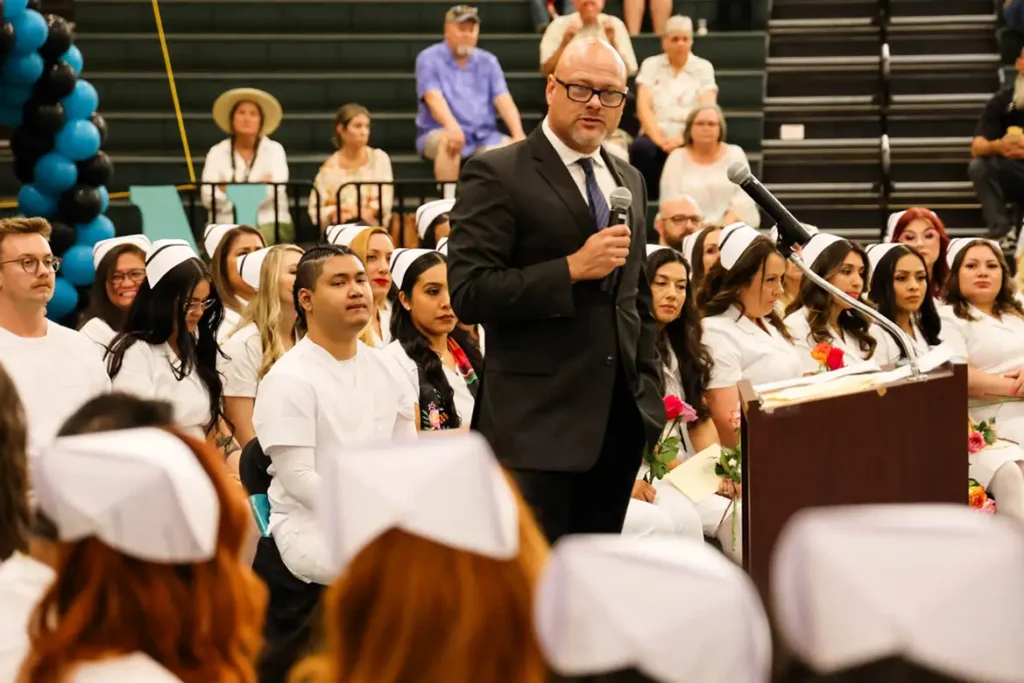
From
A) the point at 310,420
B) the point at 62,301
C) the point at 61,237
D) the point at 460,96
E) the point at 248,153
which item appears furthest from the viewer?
the point at 460,96

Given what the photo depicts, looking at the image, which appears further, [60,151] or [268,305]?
[60,151]

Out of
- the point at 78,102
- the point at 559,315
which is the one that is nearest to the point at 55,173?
the point at 78,102

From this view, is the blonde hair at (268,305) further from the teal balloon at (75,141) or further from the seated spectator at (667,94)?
the seated spectator at (667,94)

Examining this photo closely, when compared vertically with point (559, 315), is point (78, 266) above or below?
below

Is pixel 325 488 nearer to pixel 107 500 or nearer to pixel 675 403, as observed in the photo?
pixel 107 500

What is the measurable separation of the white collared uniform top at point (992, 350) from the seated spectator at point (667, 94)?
10.7ft

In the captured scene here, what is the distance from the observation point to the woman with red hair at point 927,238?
717cm

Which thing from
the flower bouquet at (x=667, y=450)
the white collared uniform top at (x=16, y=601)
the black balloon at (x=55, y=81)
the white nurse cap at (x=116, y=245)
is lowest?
the flower bouquet at (x=667, y=450)

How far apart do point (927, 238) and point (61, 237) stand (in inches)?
155

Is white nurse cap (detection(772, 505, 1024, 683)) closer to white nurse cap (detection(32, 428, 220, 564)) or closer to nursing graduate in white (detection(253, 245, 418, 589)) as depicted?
white nurse cap (detection(32, 428, 220, 564))

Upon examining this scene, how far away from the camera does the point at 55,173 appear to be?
7.29 meters

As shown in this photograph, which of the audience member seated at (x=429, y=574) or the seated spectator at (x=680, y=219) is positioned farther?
the seated spectator at (x=680, y=219)

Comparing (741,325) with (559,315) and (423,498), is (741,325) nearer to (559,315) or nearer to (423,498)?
(559,315)

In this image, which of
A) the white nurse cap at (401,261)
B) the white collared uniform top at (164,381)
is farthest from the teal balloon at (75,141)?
the white collared uniform top at (164,381)
